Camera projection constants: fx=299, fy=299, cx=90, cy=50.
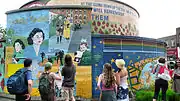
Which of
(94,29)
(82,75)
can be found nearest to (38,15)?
(82,75)

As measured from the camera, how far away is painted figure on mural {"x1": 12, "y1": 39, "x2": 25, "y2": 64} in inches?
545

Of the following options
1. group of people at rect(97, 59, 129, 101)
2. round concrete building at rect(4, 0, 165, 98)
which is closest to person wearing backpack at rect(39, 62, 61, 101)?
group of people at rect(97, 59, 129, 101)

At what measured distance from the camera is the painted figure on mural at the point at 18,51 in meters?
13.8

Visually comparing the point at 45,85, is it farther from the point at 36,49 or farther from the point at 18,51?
the point at 18,51

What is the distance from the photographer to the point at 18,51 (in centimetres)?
1399

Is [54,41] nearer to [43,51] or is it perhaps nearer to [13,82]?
[43,51]

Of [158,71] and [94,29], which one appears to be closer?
[158,71]

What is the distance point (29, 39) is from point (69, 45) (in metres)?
1.95

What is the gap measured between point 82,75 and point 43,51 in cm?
207

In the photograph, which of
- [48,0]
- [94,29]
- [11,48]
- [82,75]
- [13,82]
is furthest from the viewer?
[48,0]

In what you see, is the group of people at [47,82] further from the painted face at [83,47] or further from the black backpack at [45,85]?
the painted face at [83,47]

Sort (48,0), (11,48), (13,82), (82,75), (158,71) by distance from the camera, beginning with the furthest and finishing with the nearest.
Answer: (48,0) < (11,48) < (82,75) < (158,71) < (13,82)

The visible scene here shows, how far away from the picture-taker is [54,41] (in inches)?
522

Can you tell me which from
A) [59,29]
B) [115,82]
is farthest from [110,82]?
[59,29]
